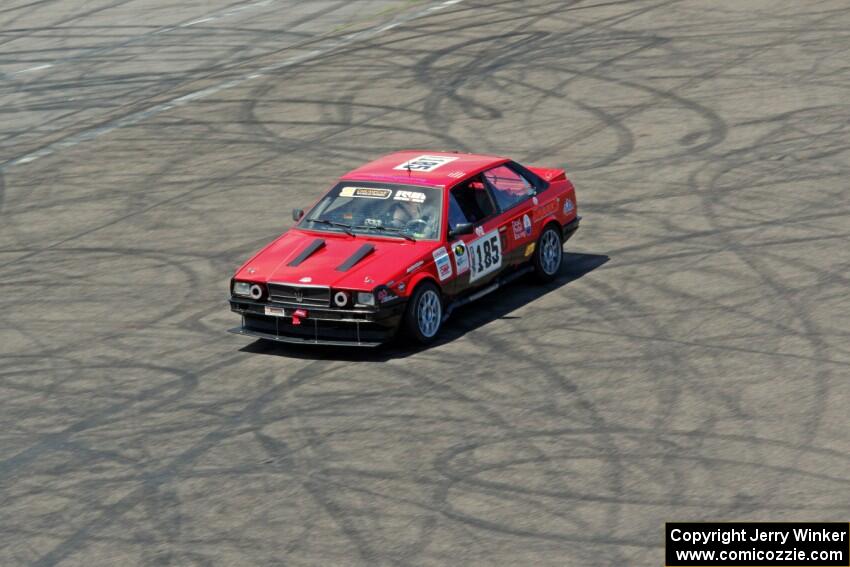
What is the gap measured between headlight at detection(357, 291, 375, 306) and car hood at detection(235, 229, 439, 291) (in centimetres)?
5

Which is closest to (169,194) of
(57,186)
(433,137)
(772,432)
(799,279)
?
(57,186)

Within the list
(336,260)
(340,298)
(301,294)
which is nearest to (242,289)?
(301,294)

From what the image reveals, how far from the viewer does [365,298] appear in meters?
12.1

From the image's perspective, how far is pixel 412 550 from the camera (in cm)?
875

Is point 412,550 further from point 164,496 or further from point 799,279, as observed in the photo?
point 799,279

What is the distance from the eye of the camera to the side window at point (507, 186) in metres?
13.8

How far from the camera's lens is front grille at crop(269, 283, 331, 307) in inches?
482

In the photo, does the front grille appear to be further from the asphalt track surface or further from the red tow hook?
the asphalt track surface

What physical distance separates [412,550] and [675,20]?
17.3 m

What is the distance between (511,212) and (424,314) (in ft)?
5.78

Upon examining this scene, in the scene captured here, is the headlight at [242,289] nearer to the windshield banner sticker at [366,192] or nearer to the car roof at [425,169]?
the windshield banner sticker at [366,192]

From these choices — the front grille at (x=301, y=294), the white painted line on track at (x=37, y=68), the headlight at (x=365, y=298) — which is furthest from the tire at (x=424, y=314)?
the white painted line on track at (x=37, y=68)

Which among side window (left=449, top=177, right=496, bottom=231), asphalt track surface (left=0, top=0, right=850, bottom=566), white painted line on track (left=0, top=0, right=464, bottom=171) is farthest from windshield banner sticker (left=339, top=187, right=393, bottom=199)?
white painted line on track (left=0, top=0, right=464, bottom=171)

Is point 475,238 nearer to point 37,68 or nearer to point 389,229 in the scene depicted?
point 389,229
